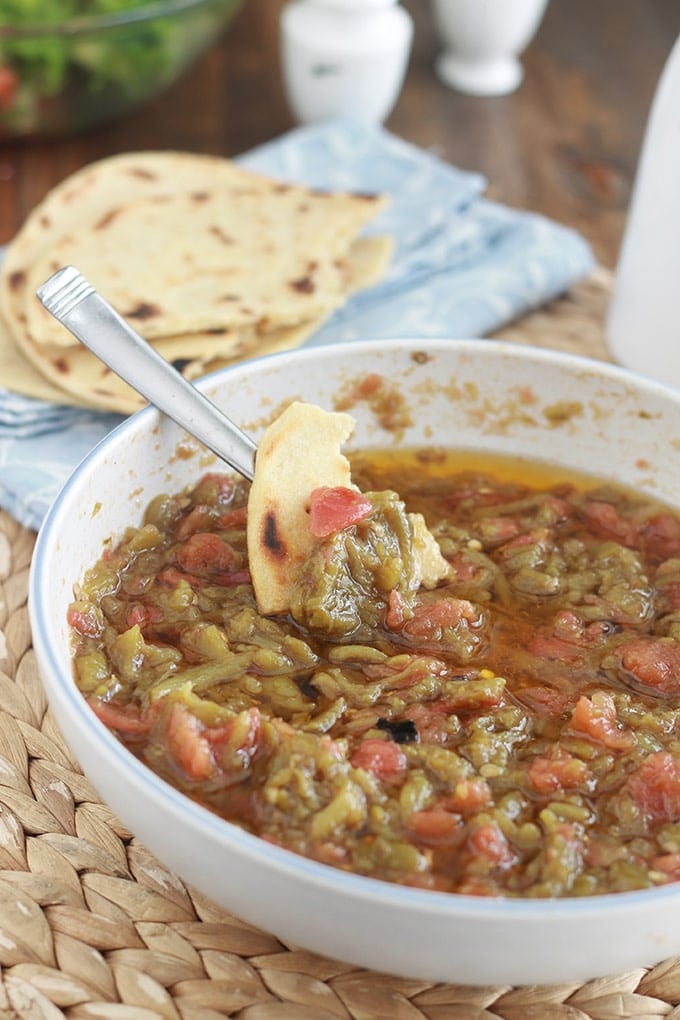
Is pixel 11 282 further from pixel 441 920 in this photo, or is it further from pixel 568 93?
pixel 568 93

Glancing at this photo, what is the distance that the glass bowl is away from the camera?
5.16 metres

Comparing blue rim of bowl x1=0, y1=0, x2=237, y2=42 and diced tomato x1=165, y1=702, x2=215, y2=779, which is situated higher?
blue rim of bowl x1=0, y1=0, x2=237, y2=42

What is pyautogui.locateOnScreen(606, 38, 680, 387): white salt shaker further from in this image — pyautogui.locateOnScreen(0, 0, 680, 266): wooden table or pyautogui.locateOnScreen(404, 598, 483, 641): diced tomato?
pyautogui.locateOnScreen(404, 598, 483, 641): diced tomato

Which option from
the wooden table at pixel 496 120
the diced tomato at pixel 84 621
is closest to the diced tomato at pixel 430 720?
the diced tomato at pixel 84 621

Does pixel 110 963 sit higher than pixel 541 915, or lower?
lower

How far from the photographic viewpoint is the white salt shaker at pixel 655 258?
13.4 feet

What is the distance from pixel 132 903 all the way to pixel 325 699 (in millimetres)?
582

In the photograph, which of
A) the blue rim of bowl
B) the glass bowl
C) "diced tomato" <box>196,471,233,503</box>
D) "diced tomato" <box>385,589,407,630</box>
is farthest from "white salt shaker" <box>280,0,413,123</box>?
"diced tomato" <box>385,589,407,630</box>

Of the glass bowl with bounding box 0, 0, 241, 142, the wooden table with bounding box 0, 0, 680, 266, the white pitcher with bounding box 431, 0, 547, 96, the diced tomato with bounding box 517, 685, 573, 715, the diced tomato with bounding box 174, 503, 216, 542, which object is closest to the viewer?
the diced tomato with bounding box 517, 685, 573, 715

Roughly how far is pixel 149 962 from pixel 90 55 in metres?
4.12

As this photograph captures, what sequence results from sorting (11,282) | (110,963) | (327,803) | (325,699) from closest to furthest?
1. (327,803)
2. (110,963)
3. (325,699)
4. (11,282)

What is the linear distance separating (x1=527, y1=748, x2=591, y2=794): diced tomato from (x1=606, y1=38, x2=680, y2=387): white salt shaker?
86.0 inches

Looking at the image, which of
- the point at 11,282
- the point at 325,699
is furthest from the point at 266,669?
the point at 11,282

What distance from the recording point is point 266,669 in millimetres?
2727
